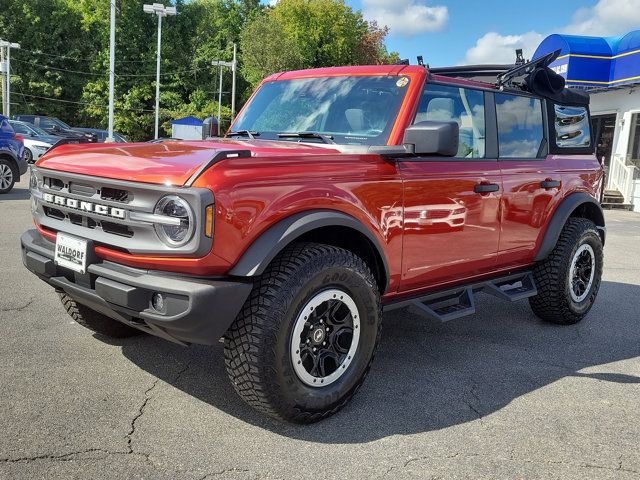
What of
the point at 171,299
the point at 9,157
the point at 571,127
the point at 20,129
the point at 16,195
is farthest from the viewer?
the point at 20,129

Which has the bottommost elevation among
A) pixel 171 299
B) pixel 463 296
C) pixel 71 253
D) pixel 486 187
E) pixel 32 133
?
pixel 463 296

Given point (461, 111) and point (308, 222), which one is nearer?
point (308, 222)

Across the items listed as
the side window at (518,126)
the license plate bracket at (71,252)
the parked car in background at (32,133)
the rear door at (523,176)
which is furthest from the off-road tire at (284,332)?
the parked car in background at (32,133)

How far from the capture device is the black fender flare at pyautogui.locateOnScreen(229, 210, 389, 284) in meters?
2.71

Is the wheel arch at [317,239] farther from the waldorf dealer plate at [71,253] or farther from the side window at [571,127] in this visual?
the side window at [571,127]

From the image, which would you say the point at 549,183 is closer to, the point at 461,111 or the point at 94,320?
the point at 461,111

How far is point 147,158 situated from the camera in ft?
A: 9.64

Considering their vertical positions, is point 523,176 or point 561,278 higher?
point 523,176

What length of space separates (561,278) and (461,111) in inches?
69.3

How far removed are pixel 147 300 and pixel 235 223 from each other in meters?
0.54

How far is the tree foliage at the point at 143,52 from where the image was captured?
44.7 metres

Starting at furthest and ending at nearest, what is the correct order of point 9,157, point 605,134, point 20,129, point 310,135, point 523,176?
1. point 20,129
2. point 605,134
3. point 9,157
4. point 523,176
5. point 310,135

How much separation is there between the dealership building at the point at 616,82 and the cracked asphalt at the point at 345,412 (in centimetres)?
1565

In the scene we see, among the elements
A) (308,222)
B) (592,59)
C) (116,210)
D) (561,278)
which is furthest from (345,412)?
(592,59)
